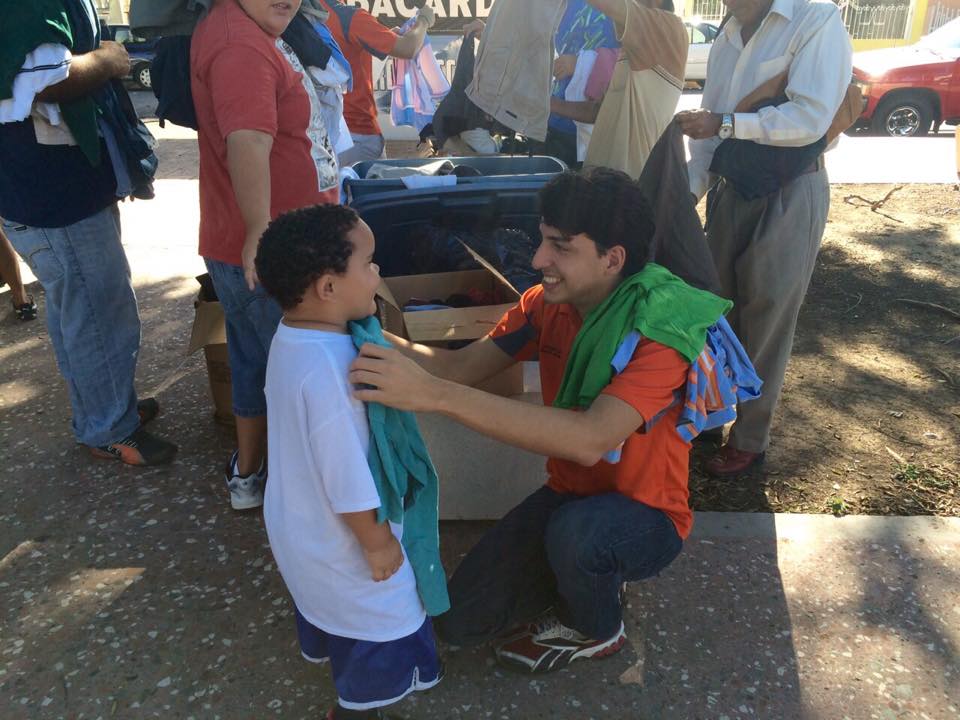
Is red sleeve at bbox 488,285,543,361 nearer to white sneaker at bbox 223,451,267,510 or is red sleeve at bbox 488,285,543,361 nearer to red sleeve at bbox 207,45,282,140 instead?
red sleeve at bbox 207,45,282,140

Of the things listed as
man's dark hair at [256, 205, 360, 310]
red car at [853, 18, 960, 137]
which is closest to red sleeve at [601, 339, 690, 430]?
man's dark hair at [256, 205, 360, 310]

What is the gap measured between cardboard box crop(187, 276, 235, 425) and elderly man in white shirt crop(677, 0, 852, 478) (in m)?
1.92

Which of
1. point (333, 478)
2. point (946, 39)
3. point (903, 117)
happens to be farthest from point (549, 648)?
point (946, 39)

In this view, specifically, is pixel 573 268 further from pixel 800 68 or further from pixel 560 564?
pixel 800 68

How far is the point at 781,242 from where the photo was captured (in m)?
2.89

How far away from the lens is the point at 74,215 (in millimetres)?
2848

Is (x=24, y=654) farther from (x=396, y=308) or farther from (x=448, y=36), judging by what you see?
(x=448, y=36)

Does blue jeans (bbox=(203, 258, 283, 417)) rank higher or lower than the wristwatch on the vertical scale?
lower

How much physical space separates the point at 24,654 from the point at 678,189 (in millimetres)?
2411

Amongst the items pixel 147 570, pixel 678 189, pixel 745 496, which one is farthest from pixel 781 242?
pixel 147 570

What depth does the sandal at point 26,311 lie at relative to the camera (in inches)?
179

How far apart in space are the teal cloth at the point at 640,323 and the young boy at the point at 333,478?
0.62 m

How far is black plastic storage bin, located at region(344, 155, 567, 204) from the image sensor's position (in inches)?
123

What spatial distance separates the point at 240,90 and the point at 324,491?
1203 mm
